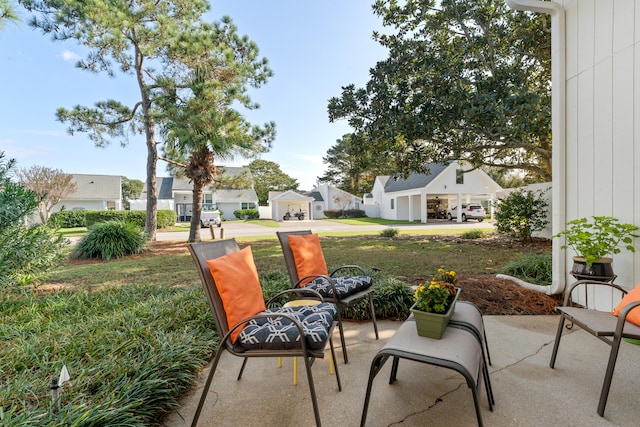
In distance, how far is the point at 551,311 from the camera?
3529 mm

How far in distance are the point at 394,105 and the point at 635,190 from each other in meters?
4.75

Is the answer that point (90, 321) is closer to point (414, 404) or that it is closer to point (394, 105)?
point (414, 404)

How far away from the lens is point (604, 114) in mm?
3172

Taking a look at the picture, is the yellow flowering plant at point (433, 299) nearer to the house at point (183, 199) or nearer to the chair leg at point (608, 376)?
the chair leg at point (608, 376)

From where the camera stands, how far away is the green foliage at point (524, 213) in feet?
25.2

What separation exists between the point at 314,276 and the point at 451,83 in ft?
18.5

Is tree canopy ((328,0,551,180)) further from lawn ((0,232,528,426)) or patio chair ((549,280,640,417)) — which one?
lawn ((0,232,528,426))

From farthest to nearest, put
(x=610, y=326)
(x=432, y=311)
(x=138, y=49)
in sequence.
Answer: (x=138, y=49), (x=610, y=326), (x=432, y=311)

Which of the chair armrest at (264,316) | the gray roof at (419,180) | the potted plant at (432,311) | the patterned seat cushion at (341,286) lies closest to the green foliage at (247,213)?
the gray roof at (419,180)

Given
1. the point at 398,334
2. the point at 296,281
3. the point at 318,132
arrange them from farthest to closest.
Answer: the point at 318,132, the point at 296,281, the point at 398,334

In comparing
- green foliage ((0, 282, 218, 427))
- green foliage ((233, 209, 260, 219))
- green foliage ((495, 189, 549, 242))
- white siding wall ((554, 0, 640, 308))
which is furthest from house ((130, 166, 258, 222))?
white siding wall ((554, 0, 640, 308))

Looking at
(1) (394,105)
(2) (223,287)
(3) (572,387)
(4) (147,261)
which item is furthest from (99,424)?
(1) (394,105)

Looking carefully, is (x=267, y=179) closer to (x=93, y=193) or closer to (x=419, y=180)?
(x=93, y=193)

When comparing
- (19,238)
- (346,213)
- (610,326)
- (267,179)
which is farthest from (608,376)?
(267,179)
